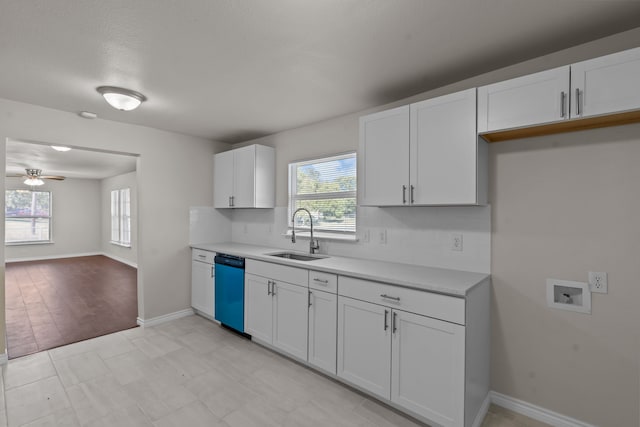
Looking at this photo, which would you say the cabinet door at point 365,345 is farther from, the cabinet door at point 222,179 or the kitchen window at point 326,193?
the cabinet door at point 222,179

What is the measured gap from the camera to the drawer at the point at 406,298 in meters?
1.86

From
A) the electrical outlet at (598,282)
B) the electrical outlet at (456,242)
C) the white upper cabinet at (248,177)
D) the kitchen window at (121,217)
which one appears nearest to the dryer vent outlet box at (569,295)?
the electrical outlet at (598,282)

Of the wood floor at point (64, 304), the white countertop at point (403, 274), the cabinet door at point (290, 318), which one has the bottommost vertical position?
the wood floor at point (64, 304)

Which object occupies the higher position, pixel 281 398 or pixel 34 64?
pixel 34 64

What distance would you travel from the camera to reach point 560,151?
2.02 meters

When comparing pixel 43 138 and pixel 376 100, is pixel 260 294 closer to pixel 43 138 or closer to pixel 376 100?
pixel 376 100

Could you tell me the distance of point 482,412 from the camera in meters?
2.10

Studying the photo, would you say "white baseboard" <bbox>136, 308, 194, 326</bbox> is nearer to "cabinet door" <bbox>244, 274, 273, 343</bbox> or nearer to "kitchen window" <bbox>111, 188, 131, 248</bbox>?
"cabinet door" <bbox>244, 274, 273, 343</bbox>

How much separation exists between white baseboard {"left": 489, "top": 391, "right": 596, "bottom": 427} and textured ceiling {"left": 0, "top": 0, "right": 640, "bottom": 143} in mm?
2401

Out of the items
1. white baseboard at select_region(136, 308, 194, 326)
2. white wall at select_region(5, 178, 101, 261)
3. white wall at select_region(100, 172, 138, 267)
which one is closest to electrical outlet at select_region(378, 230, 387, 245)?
white baseboard at select_region(136, 308, 194, 326)

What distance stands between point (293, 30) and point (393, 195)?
54.1 inches

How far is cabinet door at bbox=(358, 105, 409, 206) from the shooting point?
2.41 metres

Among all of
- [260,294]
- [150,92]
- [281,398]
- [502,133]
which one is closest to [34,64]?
[150,92]

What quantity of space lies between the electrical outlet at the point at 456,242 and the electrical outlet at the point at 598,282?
79 cm
